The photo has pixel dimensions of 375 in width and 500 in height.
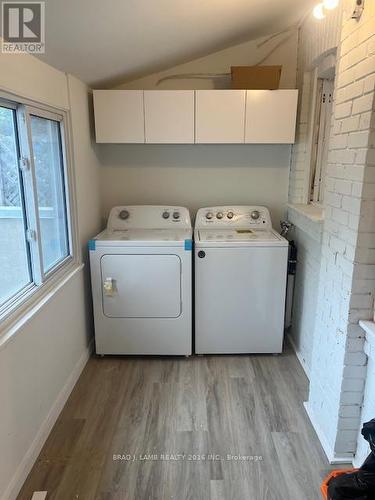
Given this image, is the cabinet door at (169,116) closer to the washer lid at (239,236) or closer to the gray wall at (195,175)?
the gray wall at (195,175)

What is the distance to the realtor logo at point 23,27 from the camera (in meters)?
1.40

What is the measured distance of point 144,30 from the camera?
6.56ft

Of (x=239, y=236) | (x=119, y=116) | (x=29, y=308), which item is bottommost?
(x=29, y=308)

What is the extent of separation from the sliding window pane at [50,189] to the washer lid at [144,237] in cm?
28

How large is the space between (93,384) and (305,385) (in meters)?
1.46

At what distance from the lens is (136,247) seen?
263 centimetres

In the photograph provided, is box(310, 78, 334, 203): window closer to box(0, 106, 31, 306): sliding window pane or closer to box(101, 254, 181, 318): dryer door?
box(101, 254, 181, 318): dryer door

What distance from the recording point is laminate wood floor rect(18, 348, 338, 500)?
1.75 m

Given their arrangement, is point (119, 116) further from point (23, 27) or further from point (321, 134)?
point (321, 134)

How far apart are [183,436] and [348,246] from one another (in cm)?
137

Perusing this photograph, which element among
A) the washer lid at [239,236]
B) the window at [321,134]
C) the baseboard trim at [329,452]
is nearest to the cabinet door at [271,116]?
the window at [321,134]

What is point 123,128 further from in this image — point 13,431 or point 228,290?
point 13,431

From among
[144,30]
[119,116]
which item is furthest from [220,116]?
[144,30]

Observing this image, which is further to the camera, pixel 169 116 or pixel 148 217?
pixel 148 217
